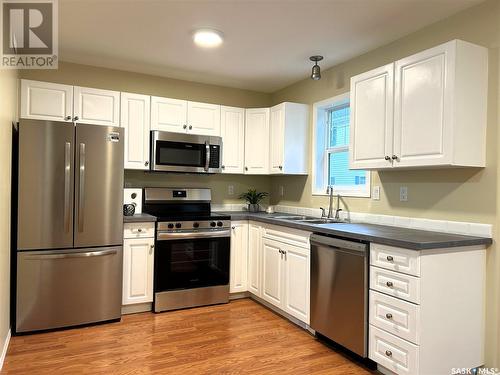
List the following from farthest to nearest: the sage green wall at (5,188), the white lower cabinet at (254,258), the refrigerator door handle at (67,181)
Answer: the white lower cabinet at (254,258) → the refrigerator door handle at (67,181) → the sage green wall at (5,188)

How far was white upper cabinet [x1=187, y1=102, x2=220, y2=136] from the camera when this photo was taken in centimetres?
399

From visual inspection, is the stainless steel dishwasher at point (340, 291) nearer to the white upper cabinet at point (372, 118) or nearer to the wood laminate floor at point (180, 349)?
the wood laminate floor at point (180, 349)

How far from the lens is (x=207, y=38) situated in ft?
9.85

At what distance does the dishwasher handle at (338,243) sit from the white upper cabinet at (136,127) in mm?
1928

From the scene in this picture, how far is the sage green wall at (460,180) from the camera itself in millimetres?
2271

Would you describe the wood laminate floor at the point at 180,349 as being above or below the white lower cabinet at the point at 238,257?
below

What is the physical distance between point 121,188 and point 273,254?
155cm

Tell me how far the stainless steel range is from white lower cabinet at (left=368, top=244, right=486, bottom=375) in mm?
1770

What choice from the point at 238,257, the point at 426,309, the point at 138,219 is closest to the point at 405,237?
the point at 426,309

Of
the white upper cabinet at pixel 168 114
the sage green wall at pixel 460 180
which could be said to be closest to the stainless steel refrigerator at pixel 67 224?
the white upper cabinet at pixel 168 114

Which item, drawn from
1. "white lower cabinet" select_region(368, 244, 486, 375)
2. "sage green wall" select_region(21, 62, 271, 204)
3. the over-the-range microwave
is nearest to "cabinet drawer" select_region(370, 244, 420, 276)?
"white lower cabinet" select_region(368, 244, 486, 375)

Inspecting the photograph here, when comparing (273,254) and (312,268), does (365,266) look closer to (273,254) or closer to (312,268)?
(312,268)

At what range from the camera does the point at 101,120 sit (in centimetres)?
358

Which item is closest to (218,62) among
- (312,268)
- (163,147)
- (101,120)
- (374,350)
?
(163,147)
